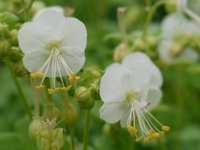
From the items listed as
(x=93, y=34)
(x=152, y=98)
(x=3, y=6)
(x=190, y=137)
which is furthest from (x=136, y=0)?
(x=152, y=98)

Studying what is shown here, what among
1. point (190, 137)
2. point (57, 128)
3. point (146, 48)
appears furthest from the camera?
point (190, 137)

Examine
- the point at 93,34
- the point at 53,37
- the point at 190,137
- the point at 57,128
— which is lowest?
the point at 190,137

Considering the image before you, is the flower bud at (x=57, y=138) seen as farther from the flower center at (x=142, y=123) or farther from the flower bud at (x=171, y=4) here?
the flower bud at (x=171, y=4)

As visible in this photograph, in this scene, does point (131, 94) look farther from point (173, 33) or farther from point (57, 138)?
point (173, 33)

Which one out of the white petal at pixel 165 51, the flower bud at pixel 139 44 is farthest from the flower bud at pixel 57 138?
the white petal at pixel 165 51

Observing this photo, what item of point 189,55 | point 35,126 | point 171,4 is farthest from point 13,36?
point 189,55

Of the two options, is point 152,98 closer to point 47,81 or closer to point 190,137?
point 47,81
